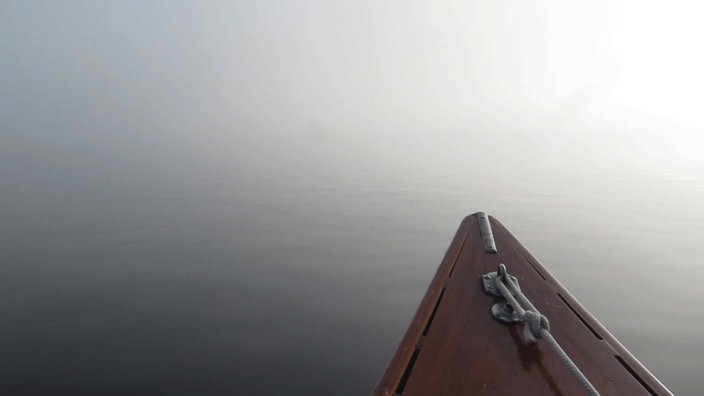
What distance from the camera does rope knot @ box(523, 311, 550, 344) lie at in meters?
1.54

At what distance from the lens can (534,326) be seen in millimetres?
1568

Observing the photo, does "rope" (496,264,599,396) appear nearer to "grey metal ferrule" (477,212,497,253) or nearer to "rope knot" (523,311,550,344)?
"rope knot" (523,311,550,344)

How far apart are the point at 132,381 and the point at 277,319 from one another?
1.35 metres

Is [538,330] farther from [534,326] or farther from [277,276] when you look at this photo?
[277,276]

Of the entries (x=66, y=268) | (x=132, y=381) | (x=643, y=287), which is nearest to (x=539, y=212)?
(x=643, y=287)

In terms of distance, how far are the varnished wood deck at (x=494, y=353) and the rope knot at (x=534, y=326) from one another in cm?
6

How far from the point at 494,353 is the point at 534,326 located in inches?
8.7

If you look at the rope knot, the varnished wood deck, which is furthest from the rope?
the varnished wood deck

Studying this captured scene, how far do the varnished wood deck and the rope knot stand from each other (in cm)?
6

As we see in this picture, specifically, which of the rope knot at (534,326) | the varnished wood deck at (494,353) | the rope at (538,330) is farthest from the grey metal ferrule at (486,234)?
the rope knot at (534,326)

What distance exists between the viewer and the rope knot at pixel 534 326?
154cm

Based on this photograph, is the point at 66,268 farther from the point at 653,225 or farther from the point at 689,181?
the point at 689,181

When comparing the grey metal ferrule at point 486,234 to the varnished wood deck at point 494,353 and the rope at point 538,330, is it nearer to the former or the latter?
the varnished wood deck at point 494,353

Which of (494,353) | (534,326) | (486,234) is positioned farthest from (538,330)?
(486,234)
